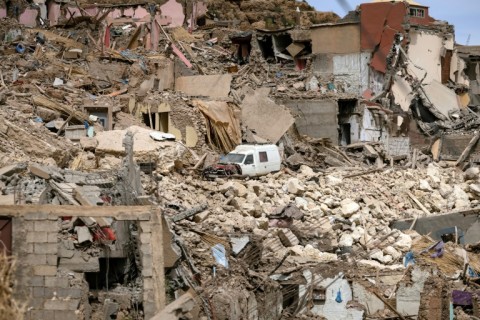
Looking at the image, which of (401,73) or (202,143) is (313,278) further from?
(401,73)

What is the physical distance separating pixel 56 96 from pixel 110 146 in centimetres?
359

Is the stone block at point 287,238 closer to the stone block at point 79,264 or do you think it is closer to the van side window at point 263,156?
the van side window at point 263,156

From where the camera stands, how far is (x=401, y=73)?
112 ft

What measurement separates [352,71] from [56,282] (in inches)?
931

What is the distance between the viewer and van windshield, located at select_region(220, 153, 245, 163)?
23677mm

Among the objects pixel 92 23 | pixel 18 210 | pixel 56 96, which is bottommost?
pixel 18 210

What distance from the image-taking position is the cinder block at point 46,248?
39.1 ft

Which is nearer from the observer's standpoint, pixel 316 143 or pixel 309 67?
pixel 316 143

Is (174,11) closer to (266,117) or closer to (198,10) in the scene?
(198,10)

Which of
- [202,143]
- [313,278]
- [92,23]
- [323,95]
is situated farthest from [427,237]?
[92,23]

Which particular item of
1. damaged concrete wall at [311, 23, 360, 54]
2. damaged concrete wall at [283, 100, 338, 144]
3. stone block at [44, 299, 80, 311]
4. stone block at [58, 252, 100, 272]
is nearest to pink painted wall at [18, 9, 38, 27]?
damaged concrete wall at [311, 23, 360, 54]

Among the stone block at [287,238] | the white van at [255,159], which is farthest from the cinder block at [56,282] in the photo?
the white van at [255,159]

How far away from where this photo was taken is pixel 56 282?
39.0ft

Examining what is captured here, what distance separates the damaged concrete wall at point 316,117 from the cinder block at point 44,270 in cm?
1808
